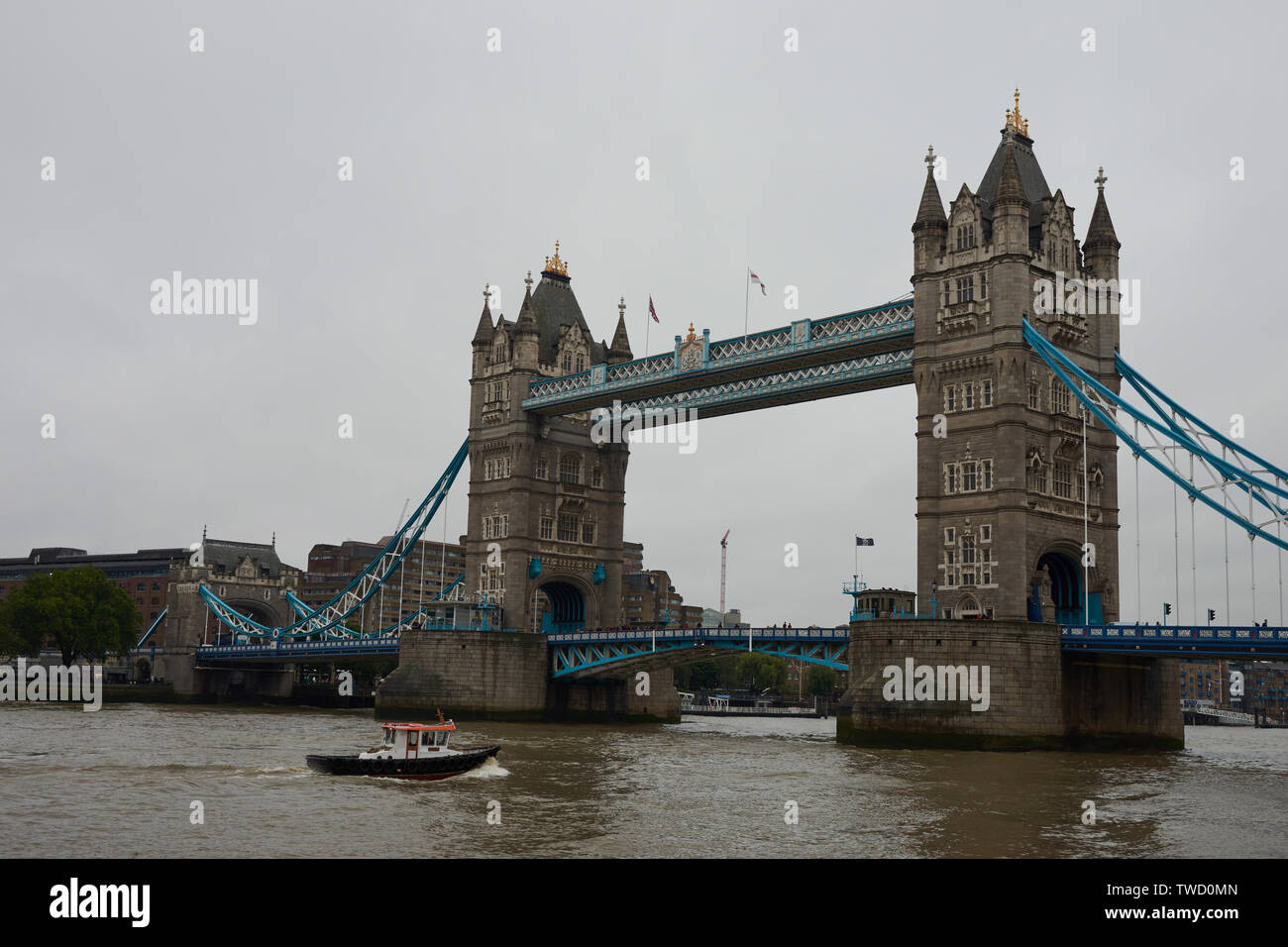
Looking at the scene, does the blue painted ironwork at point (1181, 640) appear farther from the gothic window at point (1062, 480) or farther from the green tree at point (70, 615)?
the green tree at point (70, 615)

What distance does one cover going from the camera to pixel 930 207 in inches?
2474

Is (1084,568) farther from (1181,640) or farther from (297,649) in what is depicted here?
(297,649)

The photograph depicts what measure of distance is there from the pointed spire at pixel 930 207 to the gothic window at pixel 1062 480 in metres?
12.5

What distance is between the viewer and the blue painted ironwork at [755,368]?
66.0 meters

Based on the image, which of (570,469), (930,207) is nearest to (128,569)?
(570,469)

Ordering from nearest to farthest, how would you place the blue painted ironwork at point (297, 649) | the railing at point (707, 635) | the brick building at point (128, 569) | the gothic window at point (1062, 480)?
the gothic window at point (1062, 480) → the railing at point (707, 635) → the blue painted ironwork at point (297, 649) → the brick building at point (128, 569)

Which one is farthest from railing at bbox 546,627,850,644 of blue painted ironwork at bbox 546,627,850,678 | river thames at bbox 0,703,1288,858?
river thames at bbox 0,703,1288,858

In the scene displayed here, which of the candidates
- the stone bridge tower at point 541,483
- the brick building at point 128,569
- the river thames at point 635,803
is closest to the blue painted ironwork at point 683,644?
the stone bridge tower at point 541,483

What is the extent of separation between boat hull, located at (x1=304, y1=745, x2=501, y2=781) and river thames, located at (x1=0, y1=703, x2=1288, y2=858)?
1.77 feet
